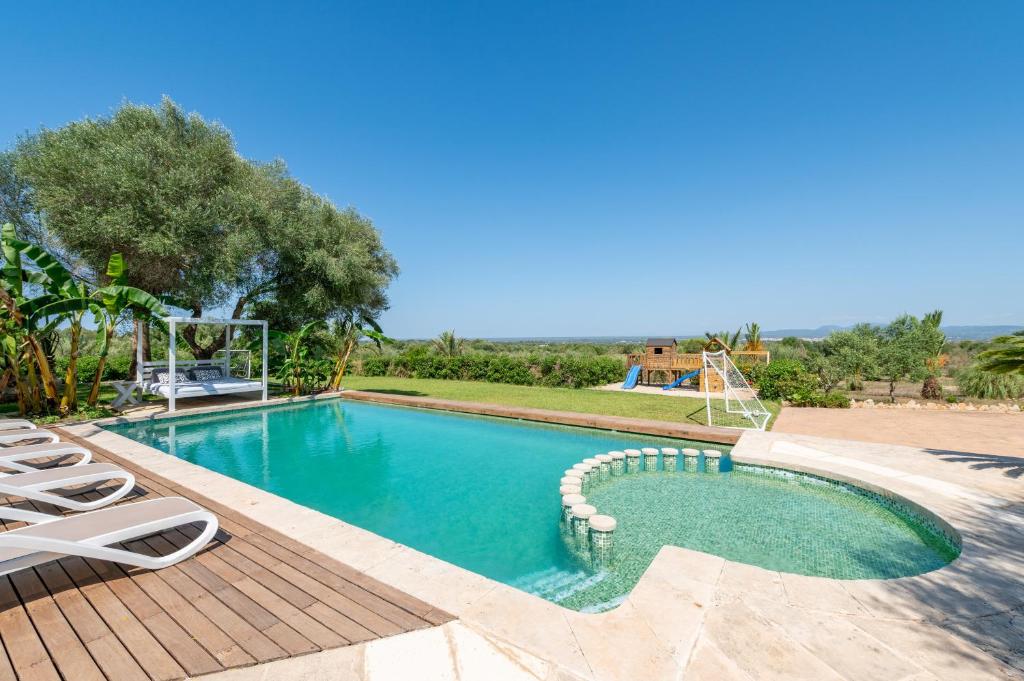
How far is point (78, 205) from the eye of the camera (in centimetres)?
1120

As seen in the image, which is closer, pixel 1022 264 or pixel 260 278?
pixel 260 278

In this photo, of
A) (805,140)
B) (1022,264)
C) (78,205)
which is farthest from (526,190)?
(1022,264)

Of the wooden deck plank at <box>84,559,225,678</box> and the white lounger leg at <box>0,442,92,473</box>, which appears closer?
the wooden deck plank at <box>84,559,225,678</box>

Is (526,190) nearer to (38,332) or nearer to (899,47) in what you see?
(899,47)

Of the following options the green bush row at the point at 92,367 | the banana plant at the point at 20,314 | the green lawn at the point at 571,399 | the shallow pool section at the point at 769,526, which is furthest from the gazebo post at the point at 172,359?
the shallow pool section at the point at 769,526

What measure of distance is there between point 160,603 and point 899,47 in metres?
20.2

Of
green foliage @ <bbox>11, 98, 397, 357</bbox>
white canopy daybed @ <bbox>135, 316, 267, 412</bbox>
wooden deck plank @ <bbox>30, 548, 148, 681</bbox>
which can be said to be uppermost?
green foliage @ <bbox>11, 98, 397, 357</bbox>

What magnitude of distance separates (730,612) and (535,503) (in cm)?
353

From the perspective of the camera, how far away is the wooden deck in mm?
2281

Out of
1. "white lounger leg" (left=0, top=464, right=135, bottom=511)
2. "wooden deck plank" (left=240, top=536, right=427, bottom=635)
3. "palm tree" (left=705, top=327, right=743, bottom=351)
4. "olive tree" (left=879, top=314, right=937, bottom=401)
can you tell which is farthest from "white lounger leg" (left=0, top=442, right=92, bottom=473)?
"olive tree" (left=879, top=314, right=937, bottom=401)

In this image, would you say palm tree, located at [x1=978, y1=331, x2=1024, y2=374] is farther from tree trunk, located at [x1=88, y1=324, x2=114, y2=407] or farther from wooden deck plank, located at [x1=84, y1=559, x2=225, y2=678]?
tree trunk, located at [x1=88, y1=324, x2=114, y2=407]

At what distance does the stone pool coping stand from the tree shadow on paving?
2.64m

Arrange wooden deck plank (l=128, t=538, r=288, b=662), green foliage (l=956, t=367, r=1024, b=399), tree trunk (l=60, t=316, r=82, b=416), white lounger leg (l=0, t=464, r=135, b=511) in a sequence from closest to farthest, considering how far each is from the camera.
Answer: wooden deck plank (l=128, t=538, r=288, b=662) → white lounger leg (l=0, t=464, r=135, b=511) → tree trunk (l=60, t=316, r=82, b=416) → green foliage (l=956, t=367, r=1024, b=399)

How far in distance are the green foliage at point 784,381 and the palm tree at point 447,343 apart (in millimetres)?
16179
